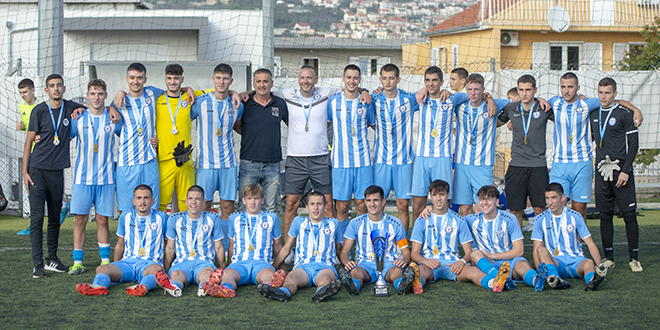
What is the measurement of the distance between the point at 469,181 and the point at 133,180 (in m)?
2.94

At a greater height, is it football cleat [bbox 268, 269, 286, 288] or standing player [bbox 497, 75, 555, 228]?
standing player [bbox 497, 75, 555, 228]

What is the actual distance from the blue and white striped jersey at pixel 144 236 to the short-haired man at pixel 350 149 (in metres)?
1.54

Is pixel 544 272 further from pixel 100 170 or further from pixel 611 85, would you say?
pixel 100 170

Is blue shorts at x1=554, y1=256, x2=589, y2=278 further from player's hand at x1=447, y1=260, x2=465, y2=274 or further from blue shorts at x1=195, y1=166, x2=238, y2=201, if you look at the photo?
blue shorts at x1=195, y1=166, x2=238, y2=201

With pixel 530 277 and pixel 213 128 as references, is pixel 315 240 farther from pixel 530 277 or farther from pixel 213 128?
pixel 530 277

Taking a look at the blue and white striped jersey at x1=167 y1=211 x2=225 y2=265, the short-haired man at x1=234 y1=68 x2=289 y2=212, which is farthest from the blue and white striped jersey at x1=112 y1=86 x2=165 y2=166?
the short-haired man at x1=234 y1=68 x2=289 y2=212

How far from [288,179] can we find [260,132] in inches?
19.3

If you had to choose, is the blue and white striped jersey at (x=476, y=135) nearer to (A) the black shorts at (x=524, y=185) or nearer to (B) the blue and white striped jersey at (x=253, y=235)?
(A) the black shorts at (x=524, y=185)

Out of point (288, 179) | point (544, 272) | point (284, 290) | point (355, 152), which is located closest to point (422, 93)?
point (355, 152)

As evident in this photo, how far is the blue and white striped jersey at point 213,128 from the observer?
17.1 ft

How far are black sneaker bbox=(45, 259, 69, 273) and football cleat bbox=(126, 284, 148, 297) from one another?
116cm

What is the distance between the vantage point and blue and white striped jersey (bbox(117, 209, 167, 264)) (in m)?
4.73

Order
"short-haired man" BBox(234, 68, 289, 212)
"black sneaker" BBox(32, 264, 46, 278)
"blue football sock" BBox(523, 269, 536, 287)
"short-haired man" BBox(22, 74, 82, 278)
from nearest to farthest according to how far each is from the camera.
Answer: "blue football sock" BBox(523, 269, 536, 287) → "black sneaker" BBox(32, 264, 46, 278) → "short-haired man" BBox(22, 74, 82, 278) → "short-haired man" BBox(234, 68, 289, 212)

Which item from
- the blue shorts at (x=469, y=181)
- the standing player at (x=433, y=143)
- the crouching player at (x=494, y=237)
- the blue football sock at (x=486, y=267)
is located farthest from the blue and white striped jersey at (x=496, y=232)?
the standing player at (x=433, y=143)
